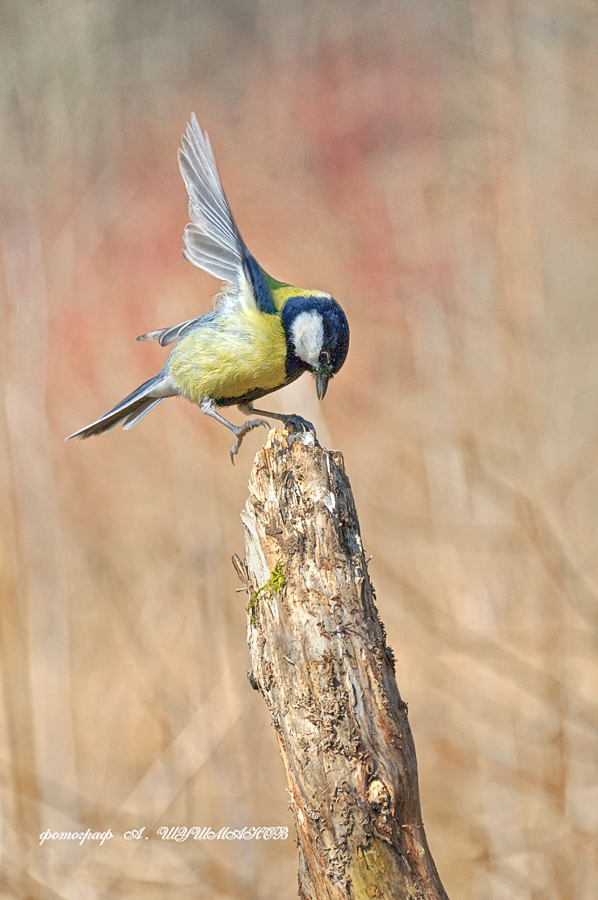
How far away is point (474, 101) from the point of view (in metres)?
3.86

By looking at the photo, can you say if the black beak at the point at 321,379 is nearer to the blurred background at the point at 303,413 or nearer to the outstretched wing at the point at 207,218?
the outstretched wing at the point at 207,218

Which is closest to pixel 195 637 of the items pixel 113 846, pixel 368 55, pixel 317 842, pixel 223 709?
pixel 223 709

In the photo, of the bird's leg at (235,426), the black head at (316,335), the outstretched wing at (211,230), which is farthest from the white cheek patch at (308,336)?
the bird's leg at (235,426)

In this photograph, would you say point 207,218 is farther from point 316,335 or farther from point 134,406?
point 134,406

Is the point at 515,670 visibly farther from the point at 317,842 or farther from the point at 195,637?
the point at 317,842

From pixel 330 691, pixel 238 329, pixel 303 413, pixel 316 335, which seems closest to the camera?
pixel 330 691

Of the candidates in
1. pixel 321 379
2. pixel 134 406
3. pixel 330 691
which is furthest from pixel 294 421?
pixel 330 691

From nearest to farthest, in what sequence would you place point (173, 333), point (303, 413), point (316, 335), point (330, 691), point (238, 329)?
point (330, 691) → point (316, 335) → point (238, 329) → point (173, 333) → point (303, 413)

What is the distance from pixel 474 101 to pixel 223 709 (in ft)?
10.8

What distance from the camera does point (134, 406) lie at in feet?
8.00

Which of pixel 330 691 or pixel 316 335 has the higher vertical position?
pixel 316 335

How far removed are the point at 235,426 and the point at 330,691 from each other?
101cm

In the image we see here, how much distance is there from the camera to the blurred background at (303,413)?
2.93 metres

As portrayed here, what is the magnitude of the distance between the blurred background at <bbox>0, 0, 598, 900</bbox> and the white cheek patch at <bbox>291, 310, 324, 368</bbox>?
119 centimetres
